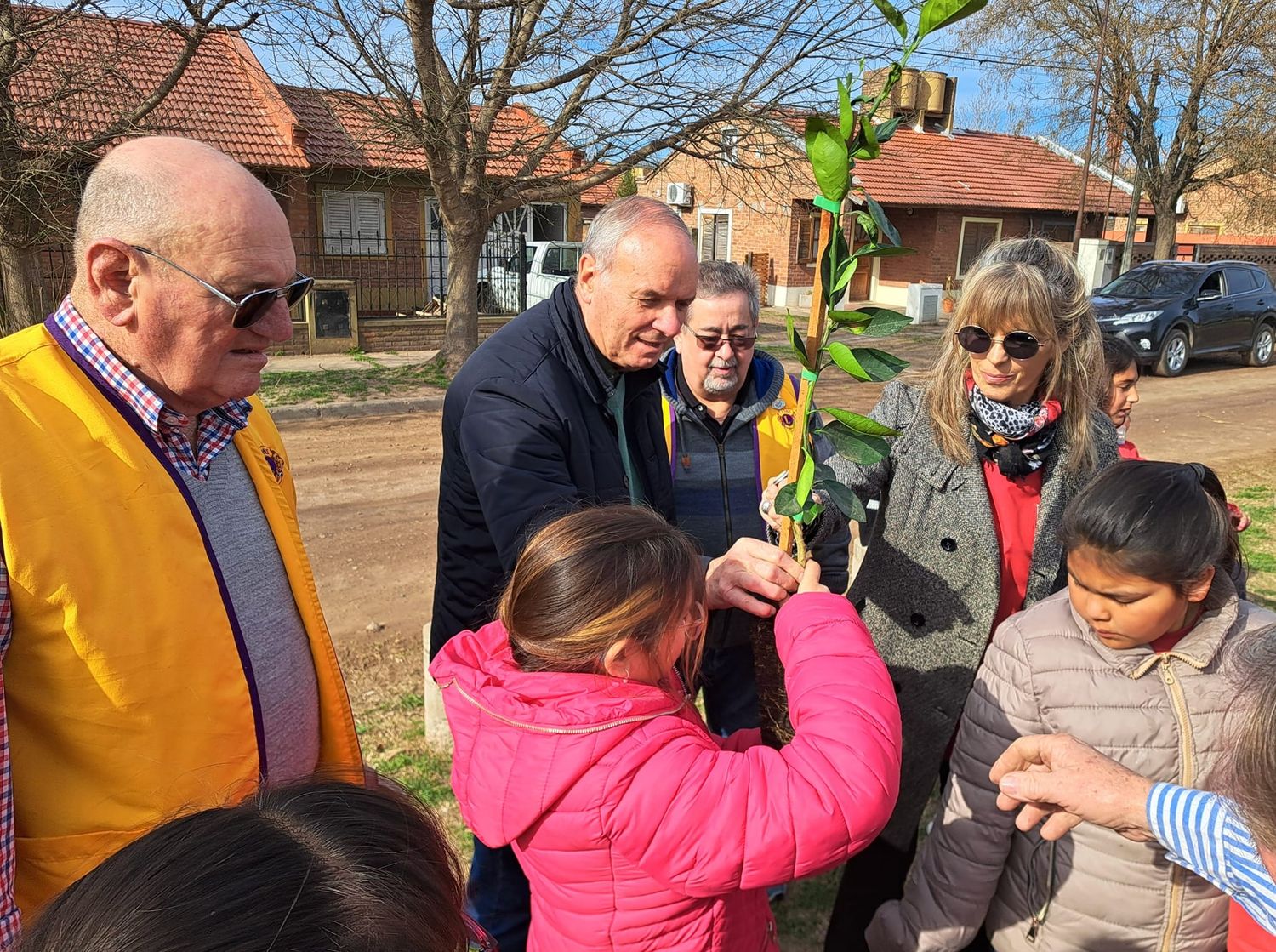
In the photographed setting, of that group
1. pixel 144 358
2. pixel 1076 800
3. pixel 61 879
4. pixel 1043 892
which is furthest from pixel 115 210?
pixel 1043 892

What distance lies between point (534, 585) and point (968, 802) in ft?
3.66

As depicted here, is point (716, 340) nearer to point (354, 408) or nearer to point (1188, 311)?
point (354, 408)

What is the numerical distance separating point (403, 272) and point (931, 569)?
1659cm

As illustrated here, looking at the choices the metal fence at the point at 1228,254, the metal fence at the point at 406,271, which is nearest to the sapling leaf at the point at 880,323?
the metal fence at the point at 406,271

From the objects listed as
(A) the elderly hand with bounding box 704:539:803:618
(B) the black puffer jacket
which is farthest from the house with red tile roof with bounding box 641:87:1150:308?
(A) the elderly hand with bounding box 704:539:803:618

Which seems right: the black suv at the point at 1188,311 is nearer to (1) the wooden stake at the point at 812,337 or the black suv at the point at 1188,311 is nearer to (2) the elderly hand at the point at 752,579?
(1) the wooden stake at the point at 812,337

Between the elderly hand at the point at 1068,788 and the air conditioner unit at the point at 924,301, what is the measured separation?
1879cm

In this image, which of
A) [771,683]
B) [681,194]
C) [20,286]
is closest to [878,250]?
[771,683]

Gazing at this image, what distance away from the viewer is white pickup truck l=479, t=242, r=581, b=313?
1612 centimetres

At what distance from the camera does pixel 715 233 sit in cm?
2592

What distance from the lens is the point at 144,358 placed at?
1409 millimetres

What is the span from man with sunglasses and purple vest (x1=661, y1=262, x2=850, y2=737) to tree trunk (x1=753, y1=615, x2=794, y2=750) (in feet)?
Answer: 2.88

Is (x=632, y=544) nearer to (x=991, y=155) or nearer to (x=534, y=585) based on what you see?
(x=534, y=585)

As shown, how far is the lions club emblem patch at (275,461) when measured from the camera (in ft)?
5.72
